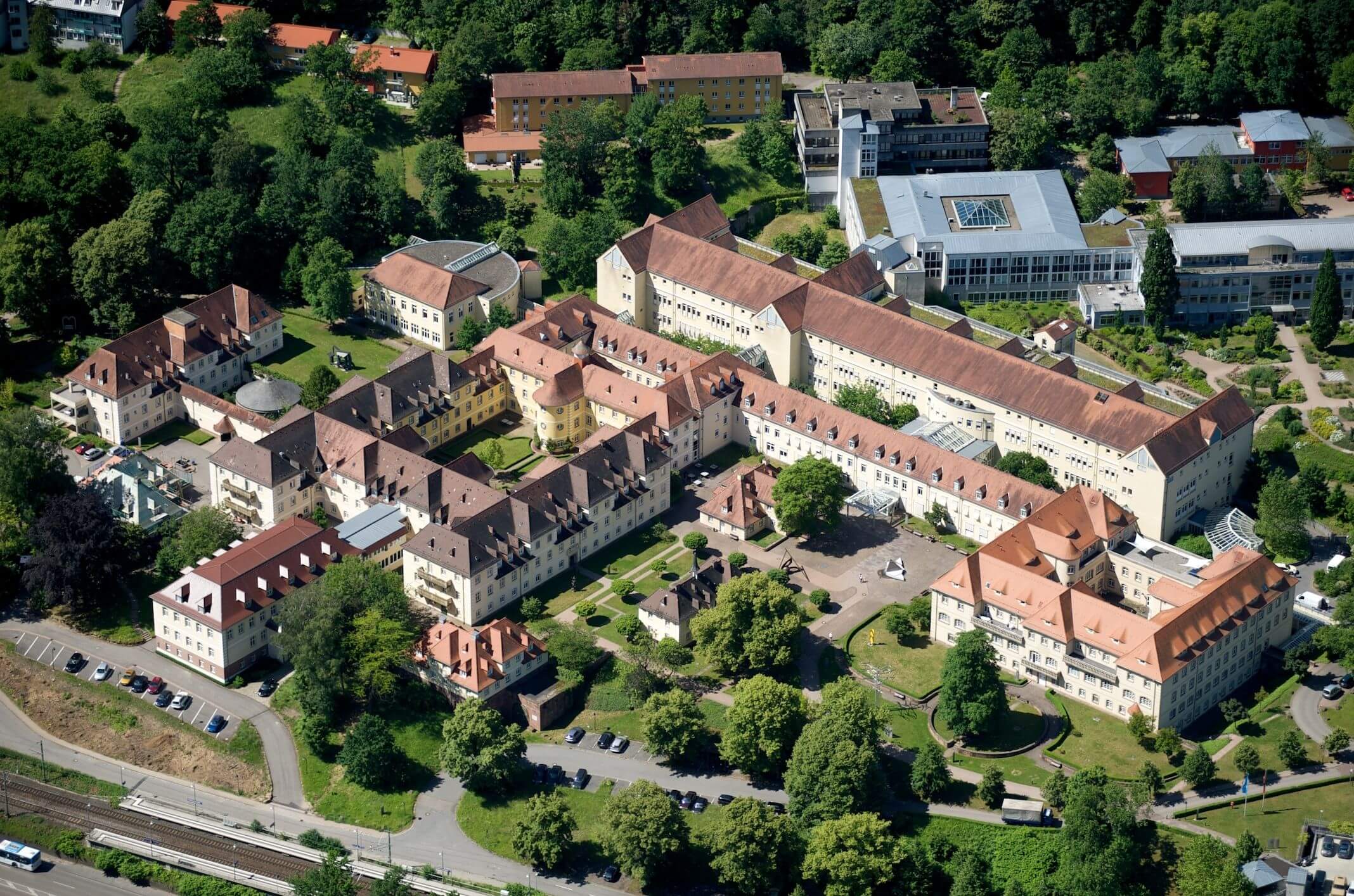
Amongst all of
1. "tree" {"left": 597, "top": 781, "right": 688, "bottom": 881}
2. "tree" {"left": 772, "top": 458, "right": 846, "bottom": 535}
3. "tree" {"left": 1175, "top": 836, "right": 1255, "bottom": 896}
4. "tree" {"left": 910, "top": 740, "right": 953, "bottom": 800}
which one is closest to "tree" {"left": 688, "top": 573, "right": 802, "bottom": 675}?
"tree" {"left": 772, "top": 458, "right": 846, "bottom": 535}

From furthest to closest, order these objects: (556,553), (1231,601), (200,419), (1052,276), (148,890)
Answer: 1. (1052,276)
2. (200,419)
3. (556,553)
4. (1231,601)
5. (148,890)

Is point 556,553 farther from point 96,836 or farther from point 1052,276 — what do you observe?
point 1052,276

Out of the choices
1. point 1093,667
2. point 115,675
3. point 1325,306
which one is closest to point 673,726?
point 1093,667

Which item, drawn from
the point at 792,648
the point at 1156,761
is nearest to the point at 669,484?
the point at 792,648

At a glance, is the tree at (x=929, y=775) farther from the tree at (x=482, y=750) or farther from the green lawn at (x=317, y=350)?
the green lawn at (x=317, y=350)

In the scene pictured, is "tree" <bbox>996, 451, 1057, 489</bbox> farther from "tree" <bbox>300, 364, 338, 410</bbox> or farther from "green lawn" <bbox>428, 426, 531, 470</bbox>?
"tree" <bbox>300, 364, 338, 410</bbox>

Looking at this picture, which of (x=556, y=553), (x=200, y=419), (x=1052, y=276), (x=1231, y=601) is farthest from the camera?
(x=1052, y=276)

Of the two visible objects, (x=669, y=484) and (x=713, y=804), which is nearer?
(x=713, y=804)
